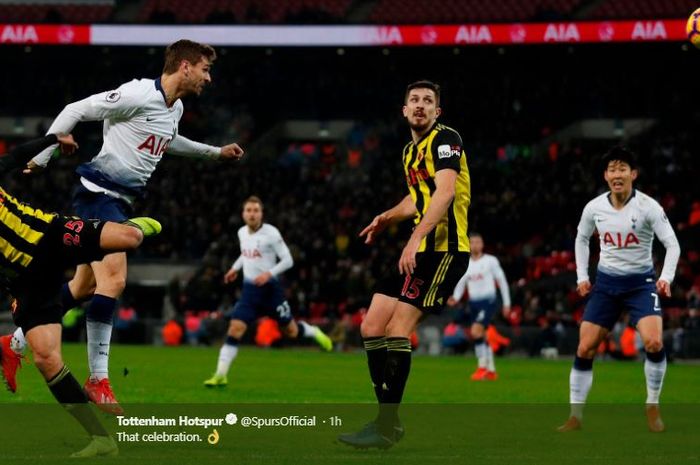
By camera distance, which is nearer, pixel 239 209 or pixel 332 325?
pixel 332 325

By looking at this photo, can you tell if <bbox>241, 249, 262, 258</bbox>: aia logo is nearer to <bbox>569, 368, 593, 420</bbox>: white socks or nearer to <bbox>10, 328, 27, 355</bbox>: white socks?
<bbox>10, 328, 27, 355</bbox>: white socks

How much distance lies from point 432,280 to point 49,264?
100 inches

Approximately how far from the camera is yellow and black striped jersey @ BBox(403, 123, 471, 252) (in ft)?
27.5

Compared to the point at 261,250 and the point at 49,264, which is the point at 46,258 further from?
the point at 261,250

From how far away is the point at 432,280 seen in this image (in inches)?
329

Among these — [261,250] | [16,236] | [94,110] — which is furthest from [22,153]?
[261,250]

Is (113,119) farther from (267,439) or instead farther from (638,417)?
(638,417)

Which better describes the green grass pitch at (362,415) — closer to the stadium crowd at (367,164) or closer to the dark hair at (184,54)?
the dark hair at (184,54)

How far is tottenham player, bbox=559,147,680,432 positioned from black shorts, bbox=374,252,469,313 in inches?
87.1

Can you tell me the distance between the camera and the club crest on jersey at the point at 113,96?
30.2 ft

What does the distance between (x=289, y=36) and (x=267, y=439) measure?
27065 millimetres

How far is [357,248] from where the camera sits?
3262cm

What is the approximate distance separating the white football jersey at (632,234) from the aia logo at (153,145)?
144 inches

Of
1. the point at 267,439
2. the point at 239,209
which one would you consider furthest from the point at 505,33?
→ the point at 267,439
